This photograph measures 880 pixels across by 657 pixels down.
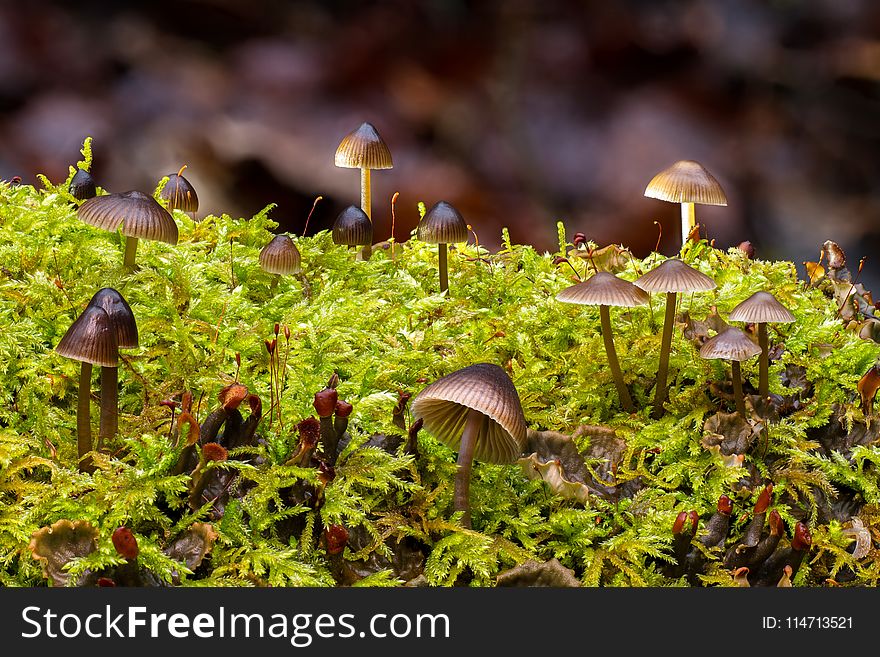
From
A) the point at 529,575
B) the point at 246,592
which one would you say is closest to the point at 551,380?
the point at 529,575

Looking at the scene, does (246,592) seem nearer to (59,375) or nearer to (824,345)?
(59,375)

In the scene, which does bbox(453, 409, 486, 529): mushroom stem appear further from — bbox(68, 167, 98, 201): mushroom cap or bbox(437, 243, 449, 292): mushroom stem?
bbox(68, 167, 98, 201): mushroom cap

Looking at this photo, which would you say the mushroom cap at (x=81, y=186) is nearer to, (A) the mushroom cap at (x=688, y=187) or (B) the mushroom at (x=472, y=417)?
(B) the mushroom at (x=472, y=417)

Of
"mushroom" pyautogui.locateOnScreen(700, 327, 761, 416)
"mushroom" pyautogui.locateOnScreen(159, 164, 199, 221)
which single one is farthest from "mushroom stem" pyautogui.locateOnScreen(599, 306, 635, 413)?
"mushroom" pyautogui.locateOnScreen(159, 164, 199, 221)

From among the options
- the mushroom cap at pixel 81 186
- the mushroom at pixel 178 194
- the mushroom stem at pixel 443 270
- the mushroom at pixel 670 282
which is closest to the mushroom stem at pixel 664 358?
the mushroom at pixel 670 282

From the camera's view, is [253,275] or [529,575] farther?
[253,275]

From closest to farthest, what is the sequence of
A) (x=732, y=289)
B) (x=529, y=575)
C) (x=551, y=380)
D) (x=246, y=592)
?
(x=246, y=592)
(x=529, y=575)
(x=551, y=380)
(x=732, y=289)
